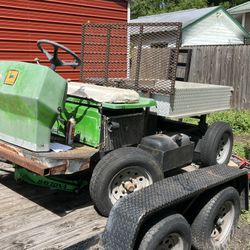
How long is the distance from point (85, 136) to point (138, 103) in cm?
69

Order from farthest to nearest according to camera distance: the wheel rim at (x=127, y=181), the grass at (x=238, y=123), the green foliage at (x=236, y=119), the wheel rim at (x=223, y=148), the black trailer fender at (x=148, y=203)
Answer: the green foliage at (x=236, y=119), the grass at (x=238, y=123), the wheel rim at (x=223, y=148), the wheel rim at (x=127, y=181), the black trailer fender at (x=148, y=203)

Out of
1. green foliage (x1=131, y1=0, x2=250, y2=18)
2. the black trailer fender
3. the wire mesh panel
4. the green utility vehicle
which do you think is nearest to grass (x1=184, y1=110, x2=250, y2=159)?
the green utility vehicle

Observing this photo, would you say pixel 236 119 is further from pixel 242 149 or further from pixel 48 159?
pixel 48 159

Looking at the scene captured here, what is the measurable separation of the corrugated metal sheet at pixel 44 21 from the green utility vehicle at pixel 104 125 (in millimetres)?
3992

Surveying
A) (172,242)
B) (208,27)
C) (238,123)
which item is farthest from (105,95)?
(208,27)

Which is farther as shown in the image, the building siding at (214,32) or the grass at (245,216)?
A: the building siding at (214,32)

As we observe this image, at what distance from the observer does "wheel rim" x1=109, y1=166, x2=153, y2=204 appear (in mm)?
4082

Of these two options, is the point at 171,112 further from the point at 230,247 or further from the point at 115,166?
the point at 230,247

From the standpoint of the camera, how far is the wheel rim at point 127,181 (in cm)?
408

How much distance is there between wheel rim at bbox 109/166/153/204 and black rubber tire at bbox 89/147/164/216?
69 millimetres

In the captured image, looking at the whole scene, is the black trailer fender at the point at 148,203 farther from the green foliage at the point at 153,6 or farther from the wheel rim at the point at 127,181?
the green foliage at the point at 153,6

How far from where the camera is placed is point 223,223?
3871mm

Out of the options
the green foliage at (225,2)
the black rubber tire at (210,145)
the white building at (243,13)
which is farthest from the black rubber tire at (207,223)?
the green foliage at (225,2)

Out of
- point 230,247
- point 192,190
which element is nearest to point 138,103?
point 192,190
